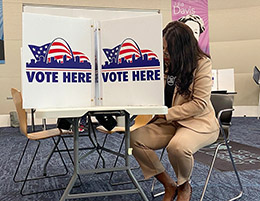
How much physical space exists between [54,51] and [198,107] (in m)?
0.87

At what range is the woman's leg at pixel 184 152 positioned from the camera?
1.72m

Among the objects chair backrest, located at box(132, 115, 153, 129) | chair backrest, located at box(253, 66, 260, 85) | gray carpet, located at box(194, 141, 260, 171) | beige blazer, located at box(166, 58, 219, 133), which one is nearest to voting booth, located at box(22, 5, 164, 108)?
beige blazer, located at box(166, 58, 219, 133)

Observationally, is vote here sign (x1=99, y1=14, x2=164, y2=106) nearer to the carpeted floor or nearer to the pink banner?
the carpeted floor

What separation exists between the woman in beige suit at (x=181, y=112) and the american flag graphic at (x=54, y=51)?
0.60 meters

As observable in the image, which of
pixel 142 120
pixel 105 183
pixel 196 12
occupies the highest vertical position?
pixel 196 12

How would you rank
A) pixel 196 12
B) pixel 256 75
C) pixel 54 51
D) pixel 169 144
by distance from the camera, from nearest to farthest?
1. pixel 54 51
2. pixel 169 144
3. pixel 256 75
4. pixel 196 12

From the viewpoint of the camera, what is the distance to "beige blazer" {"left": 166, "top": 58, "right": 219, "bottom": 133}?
6.11 ft

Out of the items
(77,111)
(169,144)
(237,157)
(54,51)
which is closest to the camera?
(77,111)

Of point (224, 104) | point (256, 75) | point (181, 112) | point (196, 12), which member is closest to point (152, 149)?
point (181, 112)

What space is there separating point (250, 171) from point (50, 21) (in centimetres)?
213

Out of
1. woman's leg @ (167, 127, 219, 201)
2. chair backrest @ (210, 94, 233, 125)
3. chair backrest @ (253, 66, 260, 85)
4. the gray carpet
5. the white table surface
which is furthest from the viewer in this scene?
chair backrest @ (253, 66, 260, 85)

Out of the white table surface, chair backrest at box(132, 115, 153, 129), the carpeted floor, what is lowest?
the carpeted floor

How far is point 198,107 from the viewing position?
186 cm

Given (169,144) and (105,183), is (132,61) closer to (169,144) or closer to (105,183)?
(169,144)
